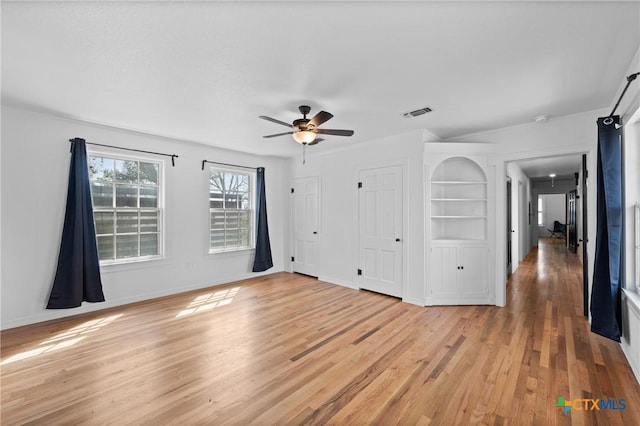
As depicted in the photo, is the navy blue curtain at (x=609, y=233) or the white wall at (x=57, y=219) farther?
the white wall at (x=57, y=219)

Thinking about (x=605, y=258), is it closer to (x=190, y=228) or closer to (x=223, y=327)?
(x=223, y=327)

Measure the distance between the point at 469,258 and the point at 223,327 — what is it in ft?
11.5

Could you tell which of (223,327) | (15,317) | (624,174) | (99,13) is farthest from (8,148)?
(624,174)

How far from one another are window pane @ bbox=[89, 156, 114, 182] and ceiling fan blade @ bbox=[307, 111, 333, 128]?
10.4 feet

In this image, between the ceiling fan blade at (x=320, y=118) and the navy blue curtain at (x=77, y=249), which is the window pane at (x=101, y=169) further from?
the ceiling fan blade at (x=320, y=118)

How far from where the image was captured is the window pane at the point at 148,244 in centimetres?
442

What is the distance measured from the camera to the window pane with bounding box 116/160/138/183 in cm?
421

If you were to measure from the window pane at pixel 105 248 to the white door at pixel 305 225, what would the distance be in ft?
10.9

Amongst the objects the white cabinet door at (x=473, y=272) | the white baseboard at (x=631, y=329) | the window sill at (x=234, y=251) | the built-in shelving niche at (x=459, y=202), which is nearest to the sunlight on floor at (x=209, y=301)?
the window sill at (x=234, y=251)

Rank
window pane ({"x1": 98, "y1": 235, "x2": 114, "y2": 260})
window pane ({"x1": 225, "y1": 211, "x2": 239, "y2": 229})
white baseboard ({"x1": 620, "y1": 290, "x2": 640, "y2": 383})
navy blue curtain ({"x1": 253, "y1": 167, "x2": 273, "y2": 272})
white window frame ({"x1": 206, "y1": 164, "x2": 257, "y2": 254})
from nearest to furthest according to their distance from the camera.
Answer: white baseboard ({"x1": 620, "y1": 290, "x2": 640, "y2": 383})
window pane ({"x1": 98, "y1": 235, "x2": 114, "y2": 260})
white window frame ({"x1": 206, "y1": 164, "x2": 257, "y2": 254})
window pane ({"x1": 225, "y1": 211, "x2": 239, "y2": 229})
navy blue curtain ({"x1": 253, "y1": 167, "x2": 273, "y2": 272})

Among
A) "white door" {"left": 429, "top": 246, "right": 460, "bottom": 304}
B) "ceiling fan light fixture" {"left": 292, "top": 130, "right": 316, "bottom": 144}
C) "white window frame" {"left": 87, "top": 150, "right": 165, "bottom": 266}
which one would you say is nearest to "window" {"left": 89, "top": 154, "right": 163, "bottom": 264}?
"white window frame" {"left": 87, "top": 150, "right": 165, "bottom": 266}

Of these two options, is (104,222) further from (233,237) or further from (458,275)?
(458,275)

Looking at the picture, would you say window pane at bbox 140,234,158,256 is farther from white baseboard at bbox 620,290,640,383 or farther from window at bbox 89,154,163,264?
white baseboard at bbox 620,290,640,383

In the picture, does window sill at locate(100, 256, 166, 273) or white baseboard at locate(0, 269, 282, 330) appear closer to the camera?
white baseboard at locate(0, 269, 282, 330)
